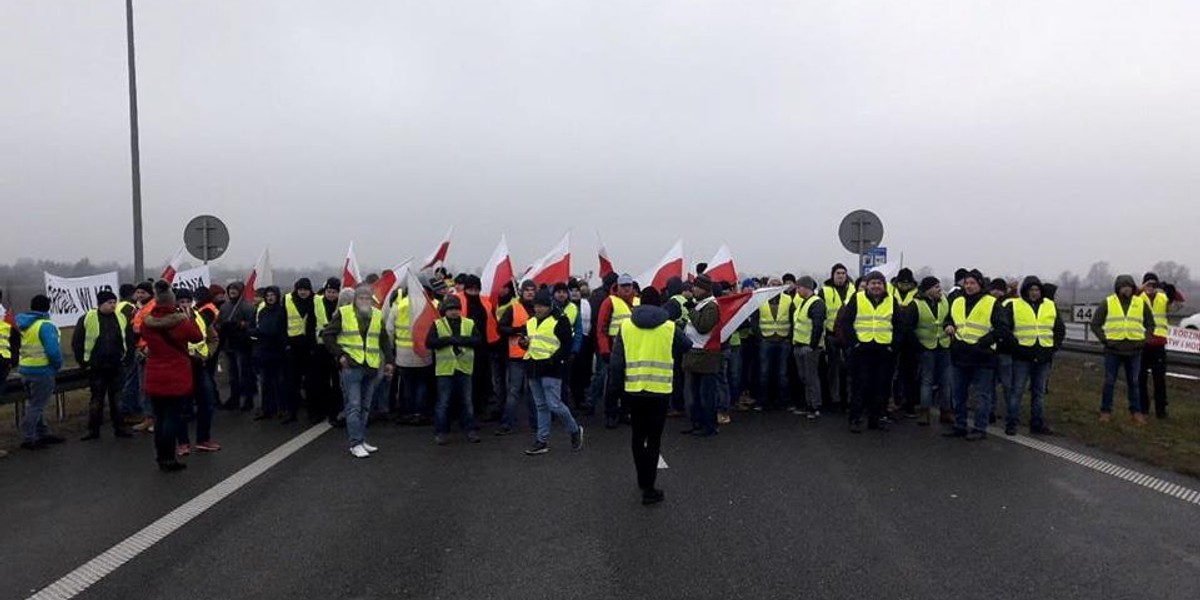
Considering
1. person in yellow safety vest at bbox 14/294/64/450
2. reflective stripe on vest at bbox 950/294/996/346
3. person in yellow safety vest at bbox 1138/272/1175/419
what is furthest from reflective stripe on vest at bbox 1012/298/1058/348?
person in yellow safety vest at bbox 14/294/64/450

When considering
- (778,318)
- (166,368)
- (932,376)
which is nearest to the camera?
(166,368)

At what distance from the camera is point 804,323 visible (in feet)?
36.1

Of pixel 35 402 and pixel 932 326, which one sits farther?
pixel 932 326

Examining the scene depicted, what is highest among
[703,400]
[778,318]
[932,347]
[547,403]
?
[778,318]

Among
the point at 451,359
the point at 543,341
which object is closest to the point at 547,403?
the point at 543,341

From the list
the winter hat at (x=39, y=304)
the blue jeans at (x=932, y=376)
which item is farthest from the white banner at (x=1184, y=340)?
the winter hat at (x=39, y=304)

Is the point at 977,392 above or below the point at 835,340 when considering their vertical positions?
below

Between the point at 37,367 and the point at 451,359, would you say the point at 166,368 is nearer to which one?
the point at 37,367

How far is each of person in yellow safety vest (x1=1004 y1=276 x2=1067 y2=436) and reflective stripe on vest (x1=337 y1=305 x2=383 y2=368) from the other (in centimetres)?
705

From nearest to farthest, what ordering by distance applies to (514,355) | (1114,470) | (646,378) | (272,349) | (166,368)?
(646,378) < (1114,470) < (166,368) < (514,355) < (272,349)

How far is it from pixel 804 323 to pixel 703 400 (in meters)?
2.32

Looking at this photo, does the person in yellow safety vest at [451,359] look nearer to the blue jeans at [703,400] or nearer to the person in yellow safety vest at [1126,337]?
the blue jeans at [703,400]

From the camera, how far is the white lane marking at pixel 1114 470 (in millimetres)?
6805

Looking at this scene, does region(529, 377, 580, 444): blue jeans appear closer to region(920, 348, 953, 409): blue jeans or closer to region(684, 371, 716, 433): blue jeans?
region(684, 371, 716, 433): blue jeans
